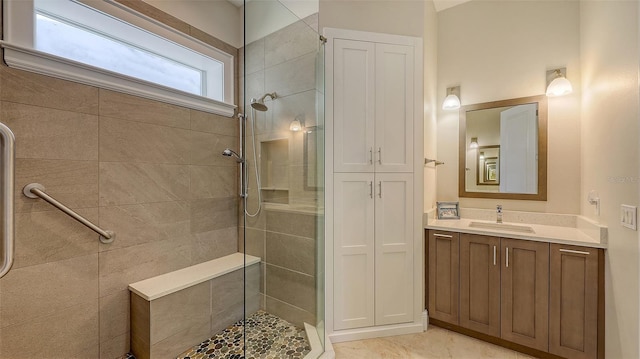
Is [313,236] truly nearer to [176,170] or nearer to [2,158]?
[176,170]

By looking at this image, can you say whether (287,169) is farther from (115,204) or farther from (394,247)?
(115,204)

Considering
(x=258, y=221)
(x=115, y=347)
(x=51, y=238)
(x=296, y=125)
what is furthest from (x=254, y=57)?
(x=115, y=347)

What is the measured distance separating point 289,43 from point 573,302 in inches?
99.7

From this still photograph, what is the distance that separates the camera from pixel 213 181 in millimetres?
2389

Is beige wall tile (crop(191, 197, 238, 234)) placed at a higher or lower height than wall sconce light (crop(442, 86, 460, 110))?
lower

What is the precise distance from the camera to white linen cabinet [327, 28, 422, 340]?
198cm

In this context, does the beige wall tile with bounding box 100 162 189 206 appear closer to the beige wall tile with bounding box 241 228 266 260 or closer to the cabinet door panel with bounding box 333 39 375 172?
the beige wall tile with bounding box 241 228 266 260

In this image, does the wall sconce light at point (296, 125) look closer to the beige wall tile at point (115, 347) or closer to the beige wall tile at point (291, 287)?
the beige wall tile at point (291, 287)

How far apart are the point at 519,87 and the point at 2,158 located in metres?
3.37

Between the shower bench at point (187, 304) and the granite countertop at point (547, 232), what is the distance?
5.24 ft

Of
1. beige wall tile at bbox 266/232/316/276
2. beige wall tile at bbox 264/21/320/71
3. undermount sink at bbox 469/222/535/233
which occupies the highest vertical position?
beige wall tile at bbox 264/21/320/71

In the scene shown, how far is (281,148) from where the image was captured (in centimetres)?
163

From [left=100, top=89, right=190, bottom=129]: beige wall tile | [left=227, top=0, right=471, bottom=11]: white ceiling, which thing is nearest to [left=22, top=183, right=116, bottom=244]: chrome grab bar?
[left=100, top=89, right=190, bottom=129]: beige wall tile

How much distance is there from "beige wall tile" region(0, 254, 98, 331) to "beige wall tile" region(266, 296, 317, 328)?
115 cm
